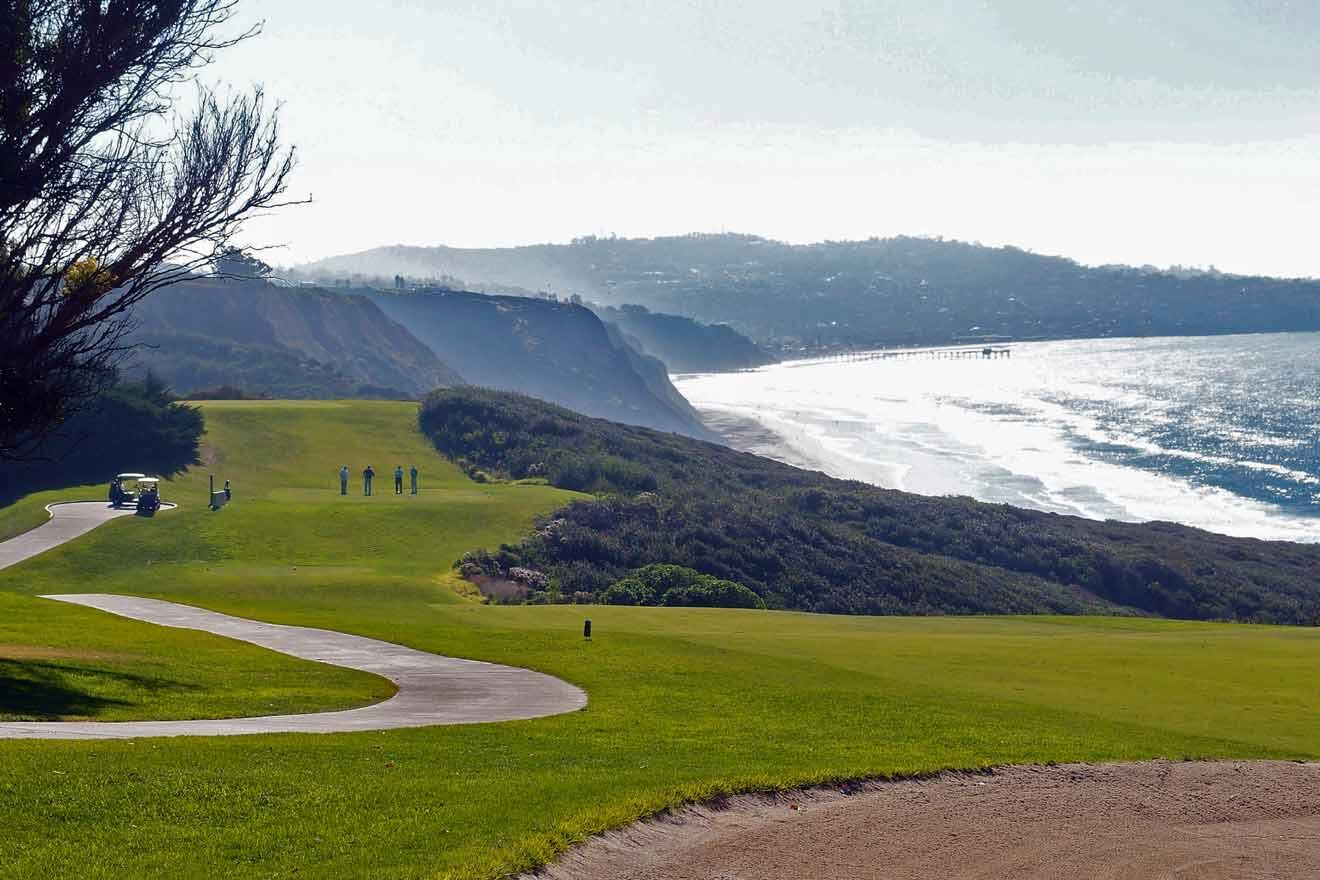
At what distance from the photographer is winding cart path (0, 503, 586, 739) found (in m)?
16.2

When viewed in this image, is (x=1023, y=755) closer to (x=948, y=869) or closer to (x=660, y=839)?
(x=948, y=869)

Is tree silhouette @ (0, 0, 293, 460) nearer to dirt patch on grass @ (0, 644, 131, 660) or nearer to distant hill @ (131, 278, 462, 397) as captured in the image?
dirt patch on grass @ (0, 644, 131, 660)

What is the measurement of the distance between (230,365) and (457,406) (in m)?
47.6

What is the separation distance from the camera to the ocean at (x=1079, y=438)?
9256cm

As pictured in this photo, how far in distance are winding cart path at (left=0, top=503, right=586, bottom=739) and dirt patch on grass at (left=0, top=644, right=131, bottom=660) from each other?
3.07 metres

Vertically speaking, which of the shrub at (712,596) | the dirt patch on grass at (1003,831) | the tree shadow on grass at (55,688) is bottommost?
the shrub at (712,596)

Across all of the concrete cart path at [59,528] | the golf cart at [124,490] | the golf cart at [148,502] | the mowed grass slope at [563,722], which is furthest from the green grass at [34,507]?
the mowed grass slope at [563,722]

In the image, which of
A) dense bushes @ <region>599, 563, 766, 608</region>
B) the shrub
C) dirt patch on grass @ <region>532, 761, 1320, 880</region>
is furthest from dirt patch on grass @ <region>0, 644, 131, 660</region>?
the shrub

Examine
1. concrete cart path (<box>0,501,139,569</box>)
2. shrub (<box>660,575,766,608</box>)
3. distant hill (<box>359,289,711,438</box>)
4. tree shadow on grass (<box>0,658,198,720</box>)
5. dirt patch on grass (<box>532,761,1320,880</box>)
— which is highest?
distant hill (<box>359,289,711,438</box>)

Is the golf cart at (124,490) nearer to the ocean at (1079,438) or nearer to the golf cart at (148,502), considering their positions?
the golf cart at (148,502)

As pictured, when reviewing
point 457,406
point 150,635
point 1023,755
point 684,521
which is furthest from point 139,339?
point 1023,755

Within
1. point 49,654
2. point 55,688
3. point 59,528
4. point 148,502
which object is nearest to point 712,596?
point 148,502

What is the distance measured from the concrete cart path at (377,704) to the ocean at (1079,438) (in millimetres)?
68044

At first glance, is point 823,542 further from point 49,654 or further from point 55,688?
point 55,688
